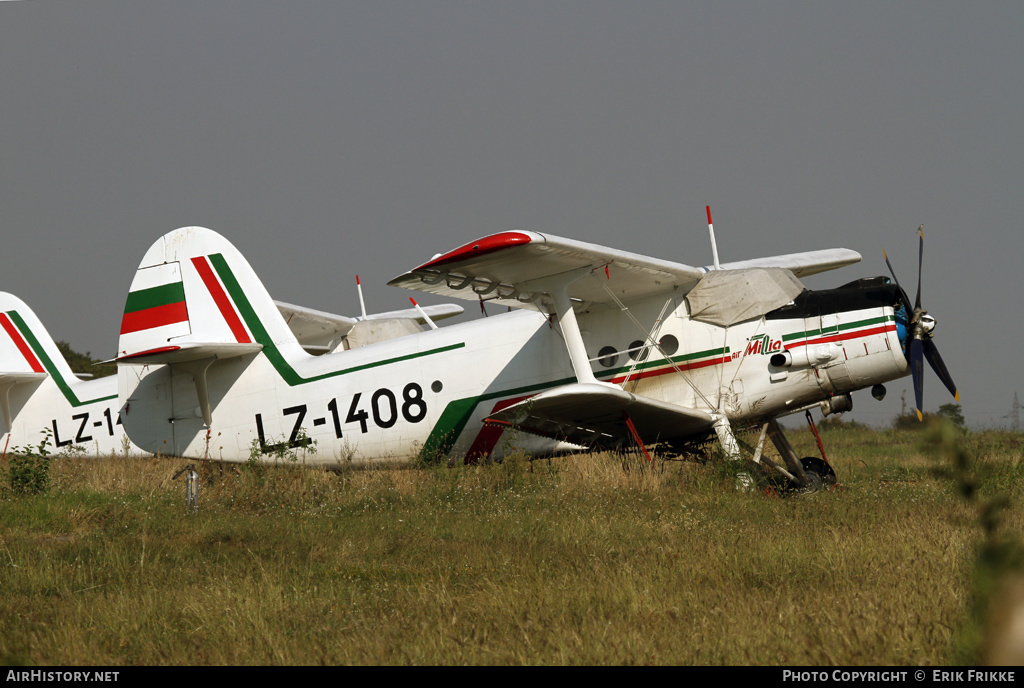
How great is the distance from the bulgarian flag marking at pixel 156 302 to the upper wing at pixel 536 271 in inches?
186

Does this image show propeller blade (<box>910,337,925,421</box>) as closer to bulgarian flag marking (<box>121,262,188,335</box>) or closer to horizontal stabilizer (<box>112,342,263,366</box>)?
horizontal stabilizer (<box>112,342,263,366</box>)

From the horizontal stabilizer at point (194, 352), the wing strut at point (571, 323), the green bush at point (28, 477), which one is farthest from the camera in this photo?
the horizontal stabilizer at point (194, 352)

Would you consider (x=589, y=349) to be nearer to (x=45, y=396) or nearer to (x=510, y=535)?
(x=510, y=535)

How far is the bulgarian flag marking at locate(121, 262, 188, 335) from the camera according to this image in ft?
42.0

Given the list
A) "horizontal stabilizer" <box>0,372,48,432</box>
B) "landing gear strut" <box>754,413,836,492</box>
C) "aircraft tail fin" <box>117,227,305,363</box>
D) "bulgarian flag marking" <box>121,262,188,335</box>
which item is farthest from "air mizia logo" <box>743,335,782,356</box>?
"horizontal stabilizer" <box>0,372,48,432</box>

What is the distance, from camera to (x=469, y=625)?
430 centimetres

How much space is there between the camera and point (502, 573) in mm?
5555

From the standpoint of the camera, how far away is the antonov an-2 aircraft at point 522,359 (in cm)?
970

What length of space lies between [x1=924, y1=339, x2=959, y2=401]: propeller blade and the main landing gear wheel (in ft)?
5.64

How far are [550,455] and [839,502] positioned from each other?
421 centimetres

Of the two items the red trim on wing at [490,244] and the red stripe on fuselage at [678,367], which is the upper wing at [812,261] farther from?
the red trim on wing at [490,244]

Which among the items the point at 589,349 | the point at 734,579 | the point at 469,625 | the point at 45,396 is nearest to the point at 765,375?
the point at 589,349

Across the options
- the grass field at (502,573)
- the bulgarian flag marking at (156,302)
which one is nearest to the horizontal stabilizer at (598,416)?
the grass field at (502,573)

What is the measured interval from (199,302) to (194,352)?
1087 millimetres
